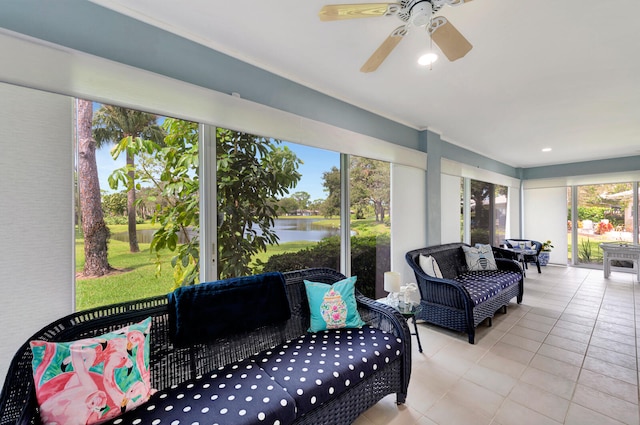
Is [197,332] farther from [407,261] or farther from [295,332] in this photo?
[407,261]

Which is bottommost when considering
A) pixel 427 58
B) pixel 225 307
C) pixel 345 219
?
pixel 225 307

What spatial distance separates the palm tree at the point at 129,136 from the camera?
1637 mm

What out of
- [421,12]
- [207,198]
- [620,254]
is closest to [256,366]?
[207,198]

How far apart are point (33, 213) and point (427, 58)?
2686mm

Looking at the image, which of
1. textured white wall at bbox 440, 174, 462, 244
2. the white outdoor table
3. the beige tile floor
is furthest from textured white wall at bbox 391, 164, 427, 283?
the white outdoor table

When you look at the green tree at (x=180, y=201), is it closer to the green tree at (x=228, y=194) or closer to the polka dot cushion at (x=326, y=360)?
the green tree at (x=228, y=194)

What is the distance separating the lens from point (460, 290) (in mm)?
→ 2748

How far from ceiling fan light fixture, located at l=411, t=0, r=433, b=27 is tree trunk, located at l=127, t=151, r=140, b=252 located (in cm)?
186

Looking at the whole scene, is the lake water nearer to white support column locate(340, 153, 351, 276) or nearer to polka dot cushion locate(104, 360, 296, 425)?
white support column locate(340, 153, 351, 276)

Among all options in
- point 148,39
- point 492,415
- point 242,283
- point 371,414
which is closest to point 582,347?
point 492,415

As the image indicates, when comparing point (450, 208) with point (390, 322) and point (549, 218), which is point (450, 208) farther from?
point (549, 218)

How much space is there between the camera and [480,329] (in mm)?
3010

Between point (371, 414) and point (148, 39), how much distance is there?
2844 mm

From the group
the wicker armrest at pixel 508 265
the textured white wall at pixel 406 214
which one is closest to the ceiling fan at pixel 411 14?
the textured white wall at pixel 406 214
